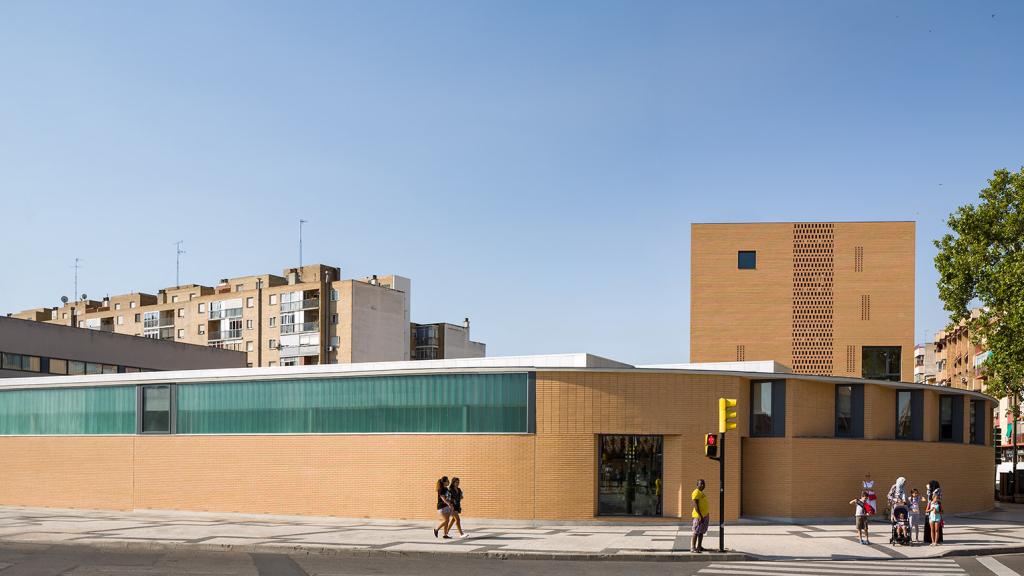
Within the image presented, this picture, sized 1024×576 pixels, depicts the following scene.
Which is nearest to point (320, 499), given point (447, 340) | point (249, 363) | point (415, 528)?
point (415, 528)

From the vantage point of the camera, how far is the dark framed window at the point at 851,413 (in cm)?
3409

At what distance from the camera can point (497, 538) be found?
26.6m

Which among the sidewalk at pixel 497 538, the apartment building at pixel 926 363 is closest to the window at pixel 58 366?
the sidewalk at pixel 497 538

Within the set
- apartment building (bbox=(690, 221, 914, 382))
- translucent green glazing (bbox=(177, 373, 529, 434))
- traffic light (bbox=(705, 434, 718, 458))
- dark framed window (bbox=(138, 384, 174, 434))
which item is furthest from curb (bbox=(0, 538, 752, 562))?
apartment building (bbox=(690, 221, 914, 382))

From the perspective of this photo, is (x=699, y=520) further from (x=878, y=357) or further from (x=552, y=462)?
(x=878, y=357)

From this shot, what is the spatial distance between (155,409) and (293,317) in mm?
60912

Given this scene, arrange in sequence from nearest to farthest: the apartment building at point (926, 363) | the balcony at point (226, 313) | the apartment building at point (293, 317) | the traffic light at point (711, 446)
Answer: the traffic light at point (711, 446)
the apartment building at point (293, 317)
the balcony at point (226, 313)
the apartment building at point (926, 363)

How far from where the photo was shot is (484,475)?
31.0m

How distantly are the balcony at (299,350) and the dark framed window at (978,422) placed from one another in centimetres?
6569

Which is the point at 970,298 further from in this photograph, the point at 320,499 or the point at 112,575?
the point at 112,575

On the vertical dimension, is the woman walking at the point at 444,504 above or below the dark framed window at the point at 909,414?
below

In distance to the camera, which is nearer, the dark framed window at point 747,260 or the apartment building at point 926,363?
the dark framed window at point 747,260

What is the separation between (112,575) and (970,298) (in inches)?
1642

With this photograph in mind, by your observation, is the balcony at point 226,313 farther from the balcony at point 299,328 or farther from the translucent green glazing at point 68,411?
the translucent green glazing at point 68,411
